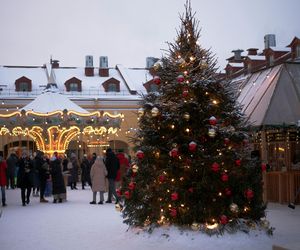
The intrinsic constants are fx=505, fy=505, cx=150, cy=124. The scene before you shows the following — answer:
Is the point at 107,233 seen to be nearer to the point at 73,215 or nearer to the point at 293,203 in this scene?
the point at 73,215

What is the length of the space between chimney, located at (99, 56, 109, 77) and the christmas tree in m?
38.2

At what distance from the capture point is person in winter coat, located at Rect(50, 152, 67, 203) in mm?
17656

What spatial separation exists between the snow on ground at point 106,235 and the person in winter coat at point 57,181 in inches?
114

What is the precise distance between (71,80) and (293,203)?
32.4 meters

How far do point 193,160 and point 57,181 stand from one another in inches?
367

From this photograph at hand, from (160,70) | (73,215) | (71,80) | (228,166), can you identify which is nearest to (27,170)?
(73,215)

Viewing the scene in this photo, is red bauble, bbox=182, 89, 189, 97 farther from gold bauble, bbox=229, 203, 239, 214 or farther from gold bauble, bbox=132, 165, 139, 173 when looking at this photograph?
gold bauble, bbox=229, 203, 239, 214

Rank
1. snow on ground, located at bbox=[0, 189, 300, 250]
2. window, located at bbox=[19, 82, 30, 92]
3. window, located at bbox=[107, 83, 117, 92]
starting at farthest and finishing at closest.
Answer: window, located at bbox=[107, 83, 117, 92], window, located at bbox=[19, 82, 30, 92], snow on ground, located at bbox=[0, 189, 300, 250]

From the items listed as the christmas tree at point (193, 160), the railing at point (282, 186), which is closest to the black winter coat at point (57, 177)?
the railing at point (282, 186)

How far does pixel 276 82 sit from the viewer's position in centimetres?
1616

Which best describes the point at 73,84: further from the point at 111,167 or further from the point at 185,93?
the point at 185,93

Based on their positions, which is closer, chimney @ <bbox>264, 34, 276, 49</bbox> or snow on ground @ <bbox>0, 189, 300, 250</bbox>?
snow on ground @ <bbox>0, 189, 300, 250</bbox>

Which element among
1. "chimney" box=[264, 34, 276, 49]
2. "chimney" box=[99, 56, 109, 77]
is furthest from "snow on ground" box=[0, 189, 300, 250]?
"chimney" box=[99, 56, 109, 77]

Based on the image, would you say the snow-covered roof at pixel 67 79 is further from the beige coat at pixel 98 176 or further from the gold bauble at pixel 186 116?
the gold bauble at pixel 186 116
